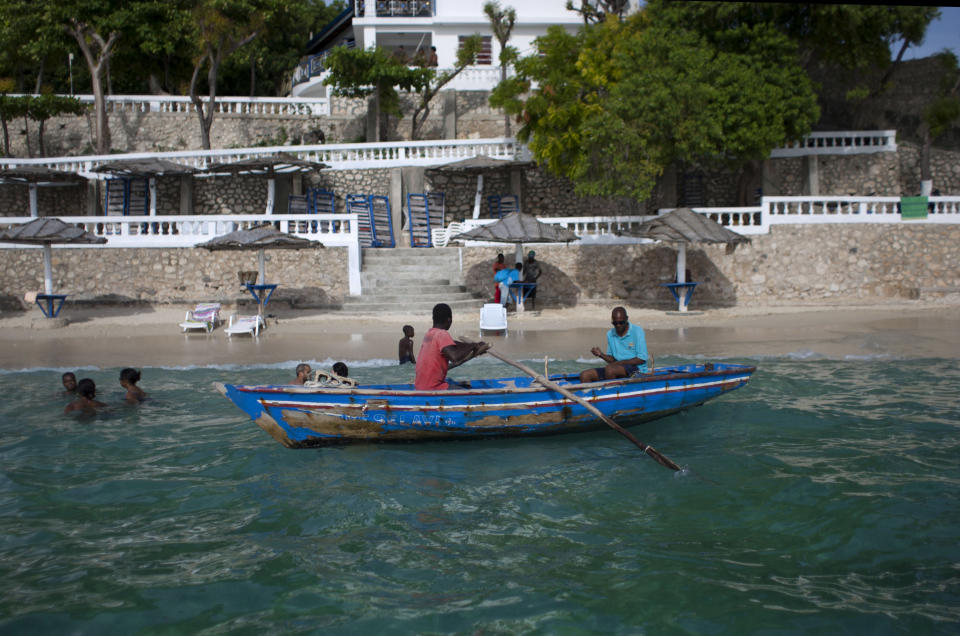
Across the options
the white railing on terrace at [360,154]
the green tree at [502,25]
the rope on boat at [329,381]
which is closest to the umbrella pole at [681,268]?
the white railing on terrace at [360,154]

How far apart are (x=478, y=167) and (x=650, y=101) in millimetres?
6165

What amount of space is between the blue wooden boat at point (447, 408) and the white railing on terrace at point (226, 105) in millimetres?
23709

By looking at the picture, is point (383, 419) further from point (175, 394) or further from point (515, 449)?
point (175, 394)

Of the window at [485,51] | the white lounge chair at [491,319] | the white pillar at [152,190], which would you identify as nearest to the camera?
the white lounge chair at [491,319]

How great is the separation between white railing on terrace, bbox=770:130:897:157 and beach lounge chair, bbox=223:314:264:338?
713 inches

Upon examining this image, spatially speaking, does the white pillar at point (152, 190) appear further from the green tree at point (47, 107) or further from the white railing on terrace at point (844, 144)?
the white railing on terrace at point (844, 144)

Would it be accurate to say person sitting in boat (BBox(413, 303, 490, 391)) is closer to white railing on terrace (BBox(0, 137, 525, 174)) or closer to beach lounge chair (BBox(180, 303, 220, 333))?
beach lounge chair (BBox(180, 303, 220, 333))

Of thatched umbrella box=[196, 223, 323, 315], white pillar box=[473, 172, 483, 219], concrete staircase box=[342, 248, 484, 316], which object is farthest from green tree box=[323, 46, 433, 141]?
thatched umbrella box=[196, 223, 323, 315]

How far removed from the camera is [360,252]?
19.6m

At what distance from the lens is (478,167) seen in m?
22.8

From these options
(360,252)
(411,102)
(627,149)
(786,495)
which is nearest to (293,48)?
(411,102)

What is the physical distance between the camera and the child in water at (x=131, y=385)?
10.3 meters

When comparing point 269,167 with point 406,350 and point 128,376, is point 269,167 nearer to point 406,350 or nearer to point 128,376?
point 406,350

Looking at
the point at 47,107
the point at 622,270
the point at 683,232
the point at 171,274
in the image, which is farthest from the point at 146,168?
the point at 683,232
